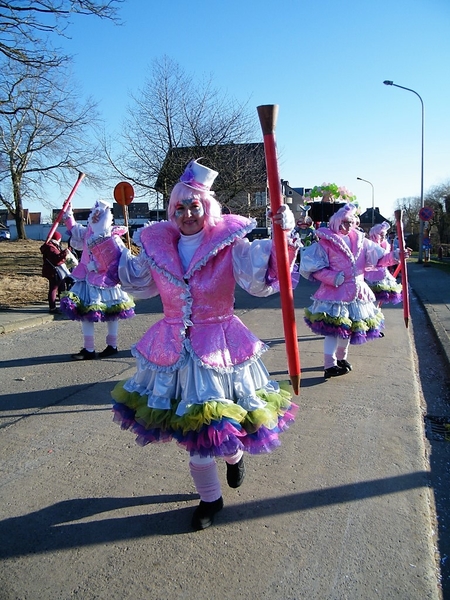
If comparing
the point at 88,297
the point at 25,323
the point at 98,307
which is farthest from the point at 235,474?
the point at 25,323

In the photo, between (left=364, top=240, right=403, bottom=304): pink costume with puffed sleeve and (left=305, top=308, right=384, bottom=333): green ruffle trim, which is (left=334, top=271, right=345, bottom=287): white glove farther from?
(left=364, top=240, right=403, bottom=304): pink costume with puffed sleeve

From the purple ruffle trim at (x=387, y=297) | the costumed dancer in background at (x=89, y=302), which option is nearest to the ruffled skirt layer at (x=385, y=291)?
the purple ruffle trim at (x=387, y=297)

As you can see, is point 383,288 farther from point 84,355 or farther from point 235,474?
point 235,474

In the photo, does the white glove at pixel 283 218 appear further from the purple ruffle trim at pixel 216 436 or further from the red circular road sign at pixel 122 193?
the red circular road sign at pixel 122 193

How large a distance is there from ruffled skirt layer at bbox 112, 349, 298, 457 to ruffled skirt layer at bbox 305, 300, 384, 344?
285cm

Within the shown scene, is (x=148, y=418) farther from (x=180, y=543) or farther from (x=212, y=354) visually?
(x=180, y=543)

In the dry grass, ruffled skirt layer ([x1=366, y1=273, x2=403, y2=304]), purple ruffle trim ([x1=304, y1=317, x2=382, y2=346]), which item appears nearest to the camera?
purple ruffle trim ([x1=304, y1=317, x2=382, y2=346])

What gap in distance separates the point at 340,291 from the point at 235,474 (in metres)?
3.14

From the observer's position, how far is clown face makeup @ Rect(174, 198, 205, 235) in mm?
2982

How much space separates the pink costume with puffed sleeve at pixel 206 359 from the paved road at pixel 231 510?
1.92 ft

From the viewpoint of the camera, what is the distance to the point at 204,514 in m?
2.98

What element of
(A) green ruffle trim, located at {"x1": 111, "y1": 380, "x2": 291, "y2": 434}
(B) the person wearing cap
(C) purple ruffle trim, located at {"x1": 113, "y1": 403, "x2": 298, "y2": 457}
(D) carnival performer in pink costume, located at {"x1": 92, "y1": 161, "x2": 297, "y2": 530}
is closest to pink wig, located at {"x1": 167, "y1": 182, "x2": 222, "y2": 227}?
(D) carnival performer in pink costume, located at {"x1": 92, "y1": 161, "x2": 297, "y2": 530}

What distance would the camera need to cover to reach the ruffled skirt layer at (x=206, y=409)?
2631 mm

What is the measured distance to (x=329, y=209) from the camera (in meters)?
9.64
